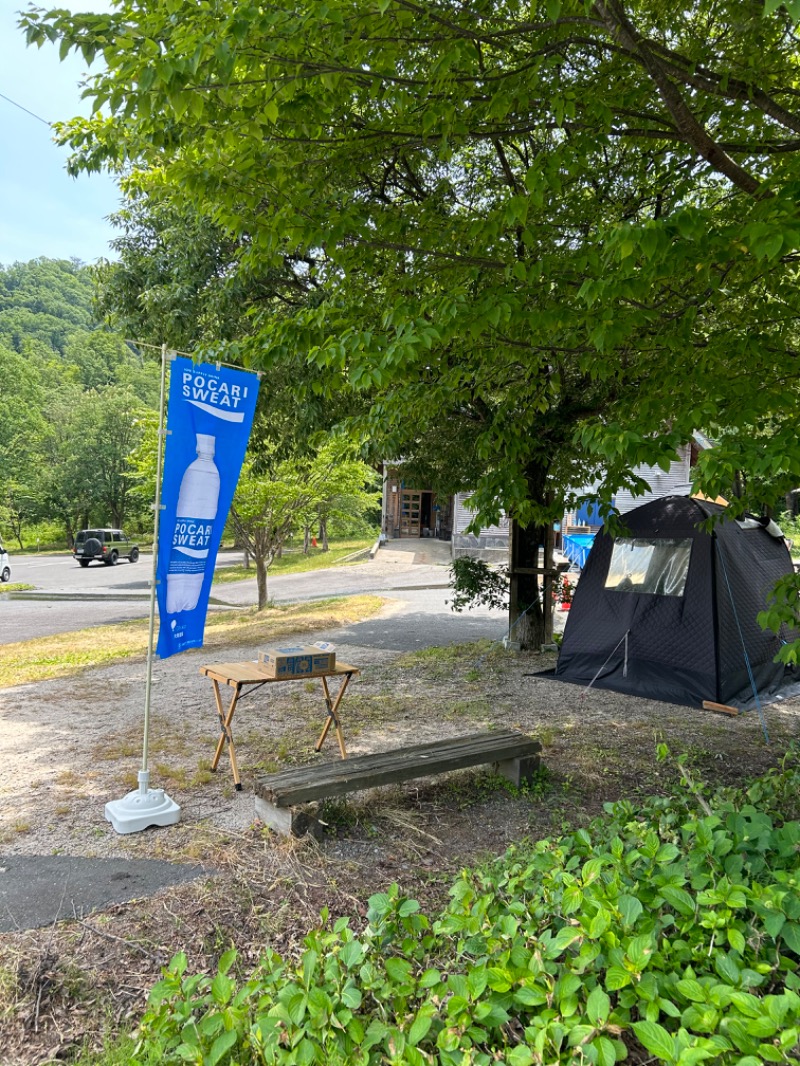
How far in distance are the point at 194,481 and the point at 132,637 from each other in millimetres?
9047

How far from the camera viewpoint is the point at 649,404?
4.20 meters

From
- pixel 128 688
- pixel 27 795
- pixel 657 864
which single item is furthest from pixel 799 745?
pixel 128 688

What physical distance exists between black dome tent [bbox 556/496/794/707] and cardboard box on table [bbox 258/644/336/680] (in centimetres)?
385

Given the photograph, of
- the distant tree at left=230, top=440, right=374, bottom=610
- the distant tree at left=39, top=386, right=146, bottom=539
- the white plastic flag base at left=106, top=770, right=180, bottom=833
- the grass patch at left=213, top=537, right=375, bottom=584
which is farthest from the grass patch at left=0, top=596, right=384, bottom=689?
the distant tree at left=39, top=386, right=146, bottom=539

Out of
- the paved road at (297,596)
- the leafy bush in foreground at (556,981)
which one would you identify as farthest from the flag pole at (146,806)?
the paved road at (297,596)

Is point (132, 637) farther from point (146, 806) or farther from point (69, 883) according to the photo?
point (69, 883)

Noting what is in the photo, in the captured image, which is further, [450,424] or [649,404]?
[450,424]

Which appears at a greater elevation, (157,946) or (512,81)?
(512,81)

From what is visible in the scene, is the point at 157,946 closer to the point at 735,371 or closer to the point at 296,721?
the point at 296,721

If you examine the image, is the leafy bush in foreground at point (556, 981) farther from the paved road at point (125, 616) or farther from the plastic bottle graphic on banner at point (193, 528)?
the plastic bottle graphic on banner at point (193, 528)

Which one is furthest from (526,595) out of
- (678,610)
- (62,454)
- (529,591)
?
(62,454)

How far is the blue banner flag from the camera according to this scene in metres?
4.23

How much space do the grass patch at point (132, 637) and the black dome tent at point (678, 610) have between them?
5401mm

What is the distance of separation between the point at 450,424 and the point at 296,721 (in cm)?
449
